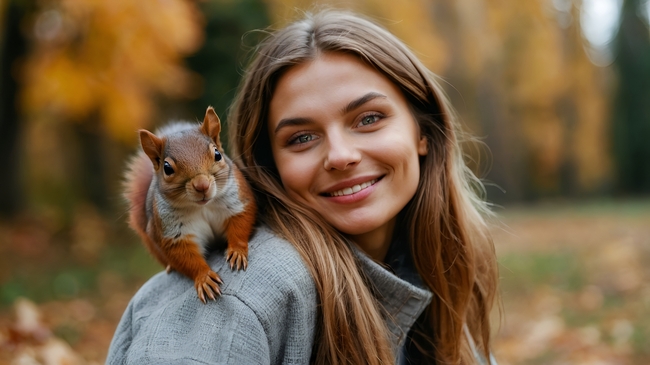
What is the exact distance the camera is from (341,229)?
181 centimetres

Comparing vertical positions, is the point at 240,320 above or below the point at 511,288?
above

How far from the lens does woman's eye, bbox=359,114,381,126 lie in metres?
1.80

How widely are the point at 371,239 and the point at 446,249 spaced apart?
0.26 m

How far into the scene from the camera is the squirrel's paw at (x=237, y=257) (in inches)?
59.9

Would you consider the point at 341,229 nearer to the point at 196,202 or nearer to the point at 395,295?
the point at 395,295

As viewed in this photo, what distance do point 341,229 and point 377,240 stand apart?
0.85ft

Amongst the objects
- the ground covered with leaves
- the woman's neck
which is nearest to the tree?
the ground covered with leaves

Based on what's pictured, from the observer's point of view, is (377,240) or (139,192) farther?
(377,240)

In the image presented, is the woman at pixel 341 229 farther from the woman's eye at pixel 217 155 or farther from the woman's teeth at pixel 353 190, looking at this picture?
the woman's eye at pixel 217 155

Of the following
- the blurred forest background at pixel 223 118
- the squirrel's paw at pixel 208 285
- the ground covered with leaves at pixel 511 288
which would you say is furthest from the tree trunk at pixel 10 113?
the squirrel's paw at pixel 208 285

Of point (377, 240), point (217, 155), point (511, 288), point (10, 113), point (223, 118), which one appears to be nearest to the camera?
point (217, 155)

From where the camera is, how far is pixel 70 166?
54.2 ft

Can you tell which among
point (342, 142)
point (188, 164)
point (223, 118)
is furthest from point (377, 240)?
point (223, 118)

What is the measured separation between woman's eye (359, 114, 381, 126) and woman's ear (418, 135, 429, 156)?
0.29 meters
